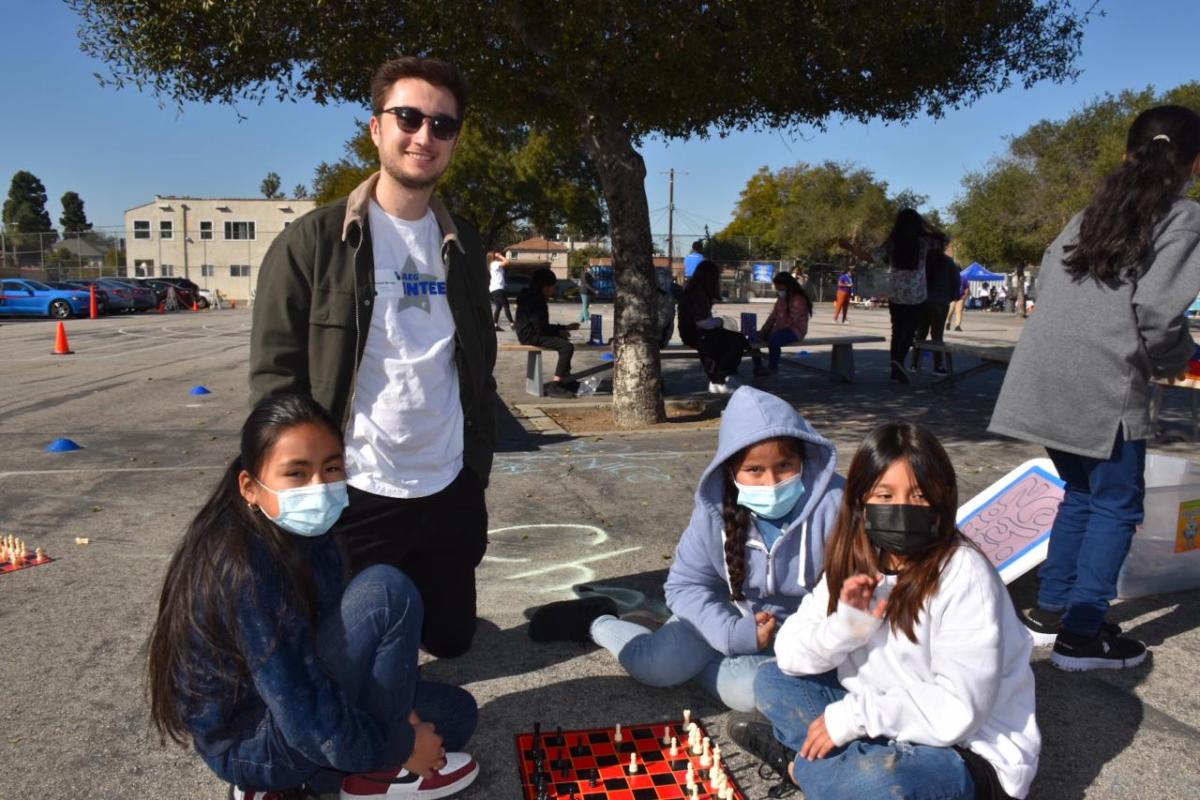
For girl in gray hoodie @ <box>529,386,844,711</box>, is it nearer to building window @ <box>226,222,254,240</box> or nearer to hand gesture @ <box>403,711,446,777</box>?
hand gesture @ <box>403,711,446,777</box>

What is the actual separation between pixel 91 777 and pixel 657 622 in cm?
210

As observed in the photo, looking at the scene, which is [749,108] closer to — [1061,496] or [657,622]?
[1061,496]

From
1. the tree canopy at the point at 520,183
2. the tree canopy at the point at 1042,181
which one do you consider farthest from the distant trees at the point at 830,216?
the tree canopy at the point at 520,183

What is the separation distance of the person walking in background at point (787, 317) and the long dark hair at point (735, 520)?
30.1 feet

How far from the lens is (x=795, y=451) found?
3318 millimetres

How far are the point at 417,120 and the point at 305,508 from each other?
1.46m

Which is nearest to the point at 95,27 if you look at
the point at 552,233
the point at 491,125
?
the point at 491,125

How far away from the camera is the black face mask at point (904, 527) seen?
260 centimetres

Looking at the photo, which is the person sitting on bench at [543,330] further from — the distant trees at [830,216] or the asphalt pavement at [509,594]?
the distant trees at [830,216]

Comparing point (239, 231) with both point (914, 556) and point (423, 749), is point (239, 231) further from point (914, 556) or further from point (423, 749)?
point (914, 556)

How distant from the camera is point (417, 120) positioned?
3.30 meters

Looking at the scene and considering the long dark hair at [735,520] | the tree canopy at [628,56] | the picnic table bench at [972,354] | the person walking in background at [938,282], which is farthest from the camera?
the person walking in background at [938,282]

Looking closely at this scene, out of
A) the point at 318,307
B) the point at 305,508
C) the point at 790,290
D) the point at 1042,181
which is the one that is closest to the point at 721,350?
the point at 790,290

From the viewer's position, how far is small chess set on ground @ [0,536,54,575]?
4.91 m
